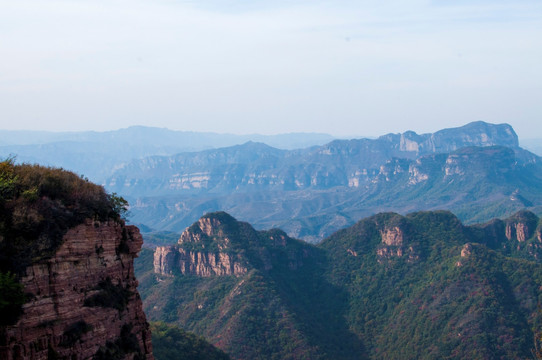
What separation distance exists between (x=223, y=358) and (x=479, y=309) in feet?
147

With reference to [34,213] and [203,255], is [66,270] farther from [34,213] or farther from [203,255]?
[203,255]

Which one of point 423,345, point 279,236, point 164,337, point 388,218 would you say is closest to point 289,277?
point 279,236

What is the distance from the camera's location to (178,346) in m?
67.2

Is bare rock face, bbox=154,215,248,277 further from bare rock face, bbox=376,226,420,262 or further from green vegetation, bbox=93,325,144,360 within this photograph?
green vegetation, bbox=93,325,144,360

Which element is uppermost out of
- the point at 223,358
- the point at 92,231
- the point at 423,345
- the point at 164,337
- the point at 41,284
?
the point at 92,231

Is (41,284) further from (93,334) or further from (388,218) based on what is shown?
(388,218)

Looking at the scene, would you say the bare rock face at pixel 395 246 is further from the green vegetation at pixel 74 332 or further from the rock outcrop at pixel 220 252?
the green vegetation at pixel 74 332

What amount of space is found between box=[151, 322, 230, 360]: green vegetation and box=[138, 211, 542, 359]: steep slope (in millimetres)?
17668

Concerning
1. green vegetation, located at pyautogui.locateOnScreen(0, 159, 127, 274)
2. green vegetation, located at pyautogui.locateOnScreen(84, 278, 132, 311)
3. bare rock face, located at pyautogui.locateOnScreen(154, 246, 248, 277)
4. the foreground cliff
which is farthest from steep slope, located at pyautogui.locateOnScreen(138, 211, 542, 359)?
green vegetation, located at pyautogui.locateOnScreen(0, 159, 127, 274)

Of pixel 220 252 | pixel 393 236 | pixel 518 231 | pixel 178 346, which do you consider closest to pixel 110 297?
pixel 178 346

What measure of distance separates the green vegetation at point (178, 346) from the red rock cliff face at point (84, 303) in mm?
38591

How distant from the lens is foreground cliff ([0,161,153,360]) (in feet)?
63.1

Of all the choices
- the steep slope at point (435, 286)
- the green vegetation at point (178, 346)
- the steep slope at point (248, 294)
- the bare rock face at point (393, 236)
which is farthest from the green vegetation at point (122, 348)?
the bare rock face at point (393, 236)

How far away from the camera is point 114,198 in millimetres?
25250
